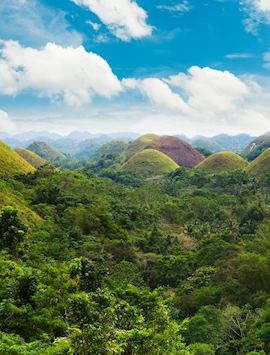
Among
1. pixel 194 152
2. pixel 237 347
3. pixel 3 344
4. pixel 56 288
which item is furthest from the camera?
pixel 194 152

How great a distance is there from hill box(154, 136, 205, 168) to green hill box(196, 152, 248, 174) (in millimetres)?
26213

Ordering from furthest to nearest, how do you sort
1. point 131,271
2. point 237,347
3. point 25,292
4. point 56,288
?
point 131,271 → point 237,347 → point 56,288 → point 25,292

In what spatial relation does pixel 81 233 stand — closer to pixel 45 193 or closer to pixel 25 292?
pixel 45 193

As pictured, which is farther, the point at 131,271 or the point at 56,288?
the point at 131,271

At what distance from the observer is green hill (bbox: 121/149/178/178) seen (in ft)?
384

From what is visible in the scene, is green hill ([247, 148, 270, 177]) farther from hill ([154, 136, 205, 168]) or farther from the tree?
the tree

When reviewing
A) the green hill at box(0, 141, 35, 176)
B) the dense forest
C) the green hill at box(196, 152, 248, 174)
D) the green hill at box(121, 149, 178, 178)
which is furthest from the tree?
the green hill at box(121, 149, 178, 178)

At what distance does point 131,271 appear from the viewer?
29734mm

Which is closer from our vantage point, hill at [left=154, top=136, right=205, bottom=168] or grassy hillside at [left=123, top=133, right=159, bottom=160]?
hill at [left=154, top=136, right=205, bottom=168]

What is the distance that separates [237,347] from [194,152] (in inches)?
5225

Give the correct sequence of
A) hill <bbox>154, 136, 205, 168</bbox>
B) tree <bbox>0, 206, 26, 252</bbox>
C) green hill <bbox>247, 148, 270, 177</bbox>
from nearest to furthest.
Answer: tree <bbox>0, 206, 26, 252</bbox> < green hill <bbox>247, 148, 270, 177</bbox> < hill <bbox>154, 136, 205, 168</bbox>

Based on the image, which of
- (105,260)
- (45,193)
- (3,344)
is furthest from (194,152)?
(3,344)

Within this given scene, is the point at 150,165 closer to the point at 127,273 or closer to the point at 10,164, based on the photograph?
the point at 10,164

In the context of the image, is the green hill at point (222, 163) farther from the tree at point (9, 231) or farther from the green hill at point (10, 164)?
the tree at point (9, 231)
